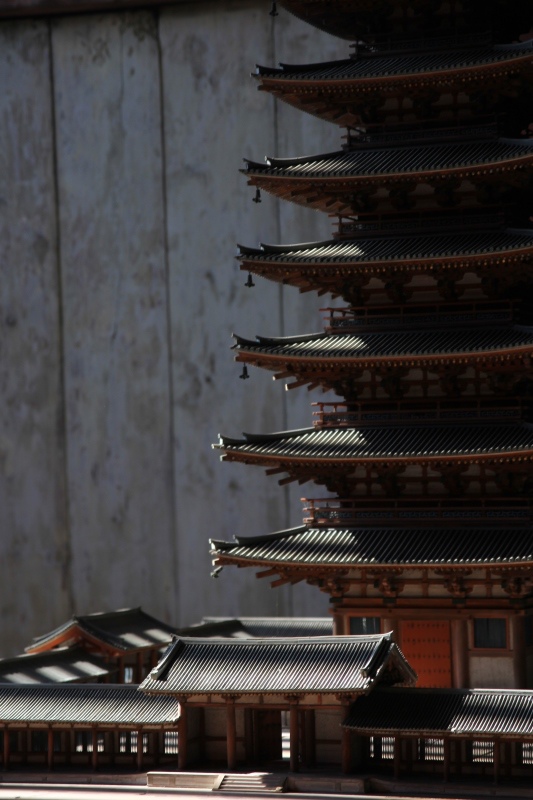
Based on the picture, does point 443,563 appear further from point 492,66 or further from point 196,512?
point 196,512

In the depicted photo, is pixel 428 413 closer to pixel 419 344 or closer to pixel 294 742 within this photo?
pixel 419 344

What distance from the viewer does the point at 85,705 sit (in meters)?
23.0

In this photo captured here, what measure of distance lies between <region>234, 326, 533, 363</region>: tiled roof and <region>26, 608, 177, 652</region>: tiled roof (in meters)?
6.12

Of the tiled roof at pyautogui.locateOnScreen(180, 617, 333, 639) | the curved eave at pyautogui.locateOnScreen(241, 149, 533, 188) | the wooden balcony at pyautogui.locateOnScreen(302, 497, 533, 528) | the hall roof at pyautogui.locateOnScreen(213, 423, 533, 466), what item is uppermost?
the curved eave at pyautogui.locateOnScreen(241, 149, 533, 188)

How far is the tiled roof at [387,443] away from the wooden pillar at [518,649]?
113 inches

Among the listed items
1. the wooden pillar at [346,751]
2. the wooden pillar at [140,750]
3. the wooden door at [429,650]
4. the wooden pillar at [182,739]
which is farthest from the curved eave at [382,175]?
the wooden pillar at [140,750]

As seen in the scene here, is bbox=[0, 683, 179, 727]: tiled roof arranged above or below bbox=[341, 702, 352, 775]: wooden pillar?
above

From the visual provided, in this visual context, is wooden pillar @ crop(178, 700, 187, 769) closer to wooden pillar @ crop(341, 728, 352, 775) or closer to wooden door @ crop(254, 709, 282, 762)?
wooden door @ crop(254, 709, 282, 762)

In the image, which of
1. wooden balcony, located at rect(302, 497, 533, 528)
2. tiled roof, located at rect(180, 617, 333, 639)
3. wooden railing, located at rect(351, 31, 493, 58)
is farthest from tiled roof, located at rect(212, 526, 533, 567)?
wooden railing, located at rect(351, 31, 493, 58)

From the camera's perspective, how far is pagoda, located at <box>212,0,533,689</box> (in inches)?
926

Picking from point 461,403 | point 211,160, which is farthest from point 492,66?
point 211,160

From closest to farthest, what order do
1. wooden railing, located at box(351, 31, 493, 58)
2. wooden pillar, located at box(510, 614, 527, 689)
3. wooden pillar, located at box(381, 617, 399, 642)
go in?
wooden pillar, located at box(510, 614, 527, 689) < wooden pillar, located at box(381, 617, 399, 642) < wooden railing, located at box(351, 31, 493, 58)

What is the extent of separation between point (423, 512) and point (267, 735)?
453cm

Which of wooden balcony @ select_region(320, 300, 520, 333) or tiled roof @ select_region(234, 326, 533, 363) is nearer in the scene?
tiled roof @ select_region(234, 326, 533, 363)
